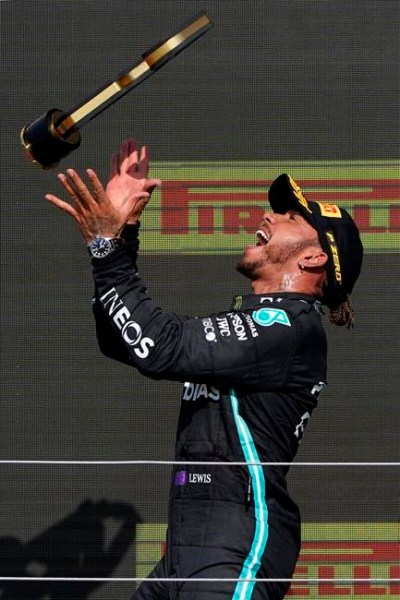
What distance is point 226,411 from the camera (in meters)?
1.43

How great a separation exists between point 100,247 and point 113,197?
75mm

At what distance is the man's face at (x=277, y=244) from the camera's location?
1526mm

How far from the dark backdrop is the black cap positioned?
0.45m

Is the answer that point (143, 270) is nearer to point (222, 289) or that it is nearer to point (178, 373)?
point (222, 289)

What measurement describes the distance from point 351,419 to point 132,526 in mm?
405

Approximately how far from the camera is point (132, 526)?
6.56 feet

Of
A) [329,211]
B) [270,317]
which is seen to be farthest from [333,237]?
[270,317]

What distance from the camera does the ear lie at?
1521mm

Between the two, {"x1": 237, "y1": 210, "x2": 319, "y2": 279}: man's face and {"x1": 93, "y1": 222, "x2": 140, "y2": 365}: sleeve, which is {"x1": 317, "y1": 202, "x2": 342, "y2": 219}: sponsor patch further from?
{"x1": 93, "y1": 222, "x2": 140, "y2": 365}: sleeve

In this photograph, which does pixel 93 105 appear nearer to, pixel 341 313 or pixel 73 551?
pixel 341 313

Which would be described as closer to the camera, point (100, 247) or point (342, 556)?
point (100, 247)

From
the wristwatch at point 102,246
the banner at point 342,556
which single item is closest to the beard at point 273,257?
the wristwatch at point 102,246

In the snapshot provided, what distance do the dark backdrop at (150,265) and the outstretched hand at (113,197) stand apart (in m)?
0.61

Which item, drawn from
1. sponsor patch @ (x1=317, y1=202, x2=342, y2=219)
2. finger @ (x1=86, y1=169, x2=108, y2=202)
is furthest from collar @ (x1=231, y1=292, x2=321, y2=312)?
finger @ (x1=86, y1=169, x2=108, y2=202)
